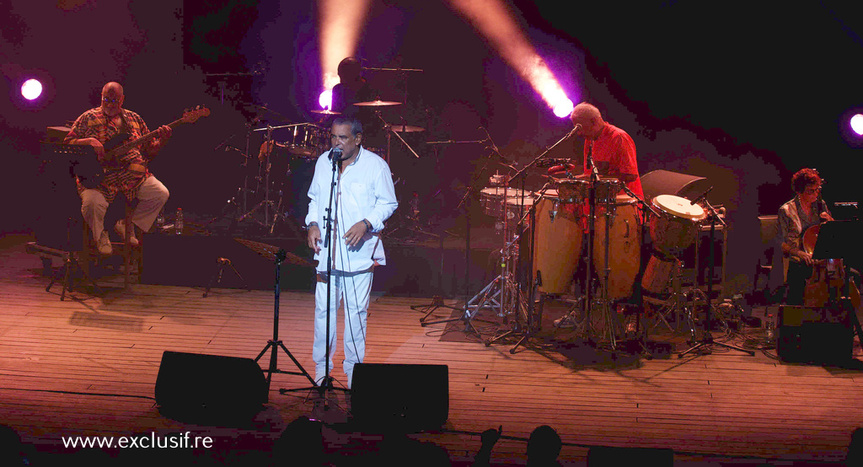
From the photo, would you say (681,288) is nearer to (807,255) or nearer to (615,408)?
(807,255)

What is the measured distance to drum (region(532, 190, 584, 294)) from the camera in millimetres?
6676

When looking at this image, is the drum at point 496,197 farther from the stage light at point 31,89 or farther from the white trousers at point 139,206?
the stage light at point 31,89

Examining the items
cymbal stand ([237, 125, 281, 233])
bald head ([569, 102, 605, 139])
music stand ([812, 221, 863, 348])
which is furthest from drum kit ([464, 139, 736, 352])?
cymbal stand ([237, 125, 281, 233])

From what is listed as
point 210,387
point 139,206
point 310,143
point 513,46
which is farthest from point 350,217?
point 513,46

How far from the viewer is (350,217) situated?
5.11 metres

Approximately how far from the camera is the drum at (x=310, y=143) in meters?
9.71

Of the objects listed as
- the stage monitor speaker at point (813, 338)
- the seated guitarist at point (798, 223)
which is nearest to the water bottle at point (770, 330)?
the seated guitarist at point (798, 223)

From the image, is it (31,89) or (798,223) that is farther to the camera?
(31,89)

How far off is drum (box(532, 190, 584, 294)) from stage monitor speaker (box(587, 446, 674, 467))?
3.56 metres

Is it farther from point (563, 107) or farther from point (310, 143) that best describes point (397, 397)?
point (563, 107)

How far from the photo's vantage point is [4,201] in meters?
11.5

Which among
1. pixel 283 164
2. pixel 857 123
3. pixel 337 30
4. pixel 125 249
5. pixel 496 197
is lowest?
pixel 125 249

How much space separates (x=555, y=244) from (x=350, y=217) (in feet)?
7.47

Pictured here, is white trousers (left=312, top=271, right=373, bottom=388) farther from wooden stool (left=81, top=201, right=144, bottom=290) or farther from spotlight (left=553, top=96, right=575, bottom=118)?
spotlight (left=553, top=96, right=575, bottom=118)
